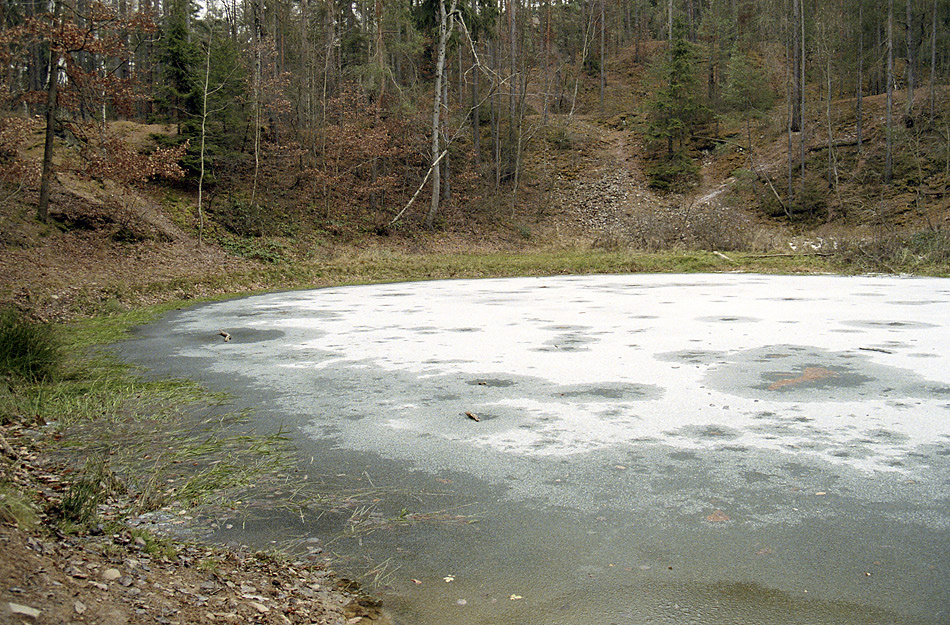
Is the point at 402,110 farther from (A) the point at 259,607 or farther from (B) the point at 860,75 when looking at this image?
(A) the point at 259,607

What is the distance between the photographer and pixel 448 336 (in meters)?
8.74

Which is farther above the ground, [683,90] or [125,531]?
[683,90]

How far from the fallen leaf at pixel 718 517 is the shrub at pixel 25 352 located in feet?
18.5

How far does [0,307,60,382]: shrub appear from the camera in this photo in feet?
19.1

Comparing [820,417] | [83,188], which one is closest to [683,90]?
[83,188]

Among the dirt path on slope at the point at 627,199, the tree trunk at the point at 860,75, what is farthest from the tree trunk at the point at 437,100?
the tree trunk at the point at 860,75

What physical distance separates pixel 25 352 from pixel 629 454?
5387mm

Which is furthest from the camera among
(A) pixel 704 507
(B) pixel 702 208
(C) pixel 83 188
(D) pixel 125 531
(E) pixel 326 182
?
(B) pixel 702 208

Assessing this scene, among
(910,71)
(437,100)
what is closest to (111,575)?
(437,100)

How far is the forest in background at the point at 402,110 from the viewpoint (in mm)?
18984

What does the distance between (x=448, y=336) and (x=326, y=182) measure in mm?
17915

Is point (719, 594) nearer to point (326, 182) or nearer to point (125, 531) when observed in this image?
point (125, 531)

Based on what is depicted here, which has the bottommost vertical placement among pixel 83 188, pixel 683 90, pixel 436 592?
pixel 436 592

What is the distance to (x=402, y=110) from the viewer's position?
29.2 m
